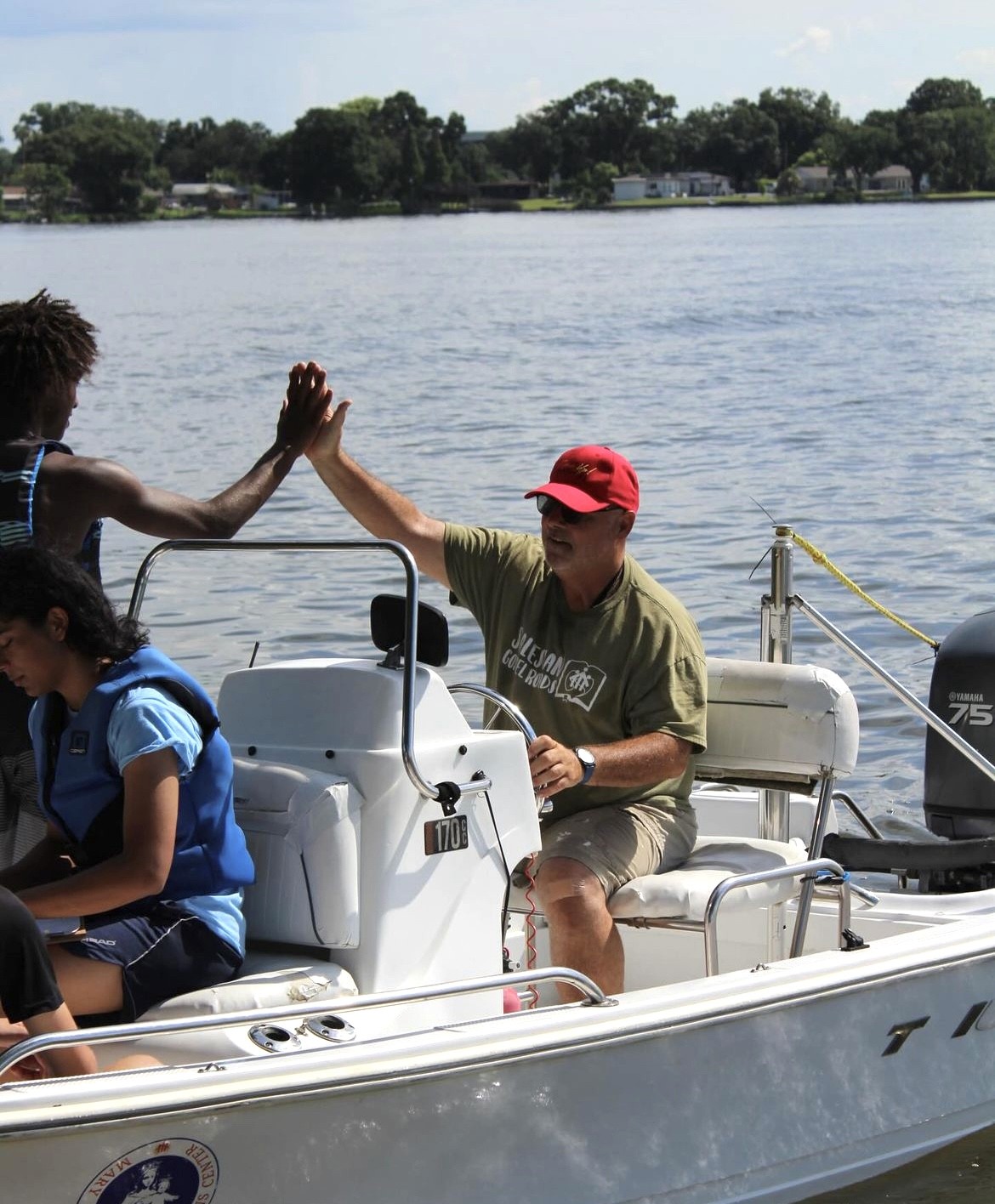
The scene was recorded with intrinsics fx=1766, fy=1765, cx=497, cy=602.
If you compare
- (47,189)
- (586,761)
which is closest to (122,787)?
(586,761)

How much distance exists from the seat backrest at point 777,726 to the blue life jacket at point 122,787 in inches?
65.8

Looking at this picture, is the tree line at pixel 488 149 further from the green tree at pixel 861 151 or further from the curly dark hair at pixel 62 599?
the curly dark hair at pixel 62 599

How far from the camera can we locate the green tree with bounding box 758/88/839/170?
14750 centimetres

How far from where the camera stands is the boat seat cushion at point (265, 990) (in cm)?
349

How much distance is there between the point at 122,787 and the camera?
345cm

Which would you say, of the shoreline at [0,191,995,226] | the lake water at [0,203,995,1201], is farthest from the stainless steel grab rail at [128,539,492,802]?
the shoreline at [0,191,995,226]

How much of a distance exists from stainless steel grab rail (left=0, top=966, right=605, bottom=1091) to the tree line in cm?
11808

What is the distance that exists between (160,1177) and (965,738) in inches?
121

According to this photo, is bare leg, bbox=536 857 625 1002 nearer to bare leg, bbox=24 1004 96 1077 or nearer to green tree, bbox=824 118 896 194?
bare leg, bbox=24 1004 96 1077

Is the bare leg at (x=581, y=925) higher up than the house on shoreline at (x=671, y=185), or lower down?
lower down

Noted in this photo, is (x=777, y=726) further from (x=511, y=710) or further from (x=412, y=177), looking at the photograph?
(x=412, y=177)

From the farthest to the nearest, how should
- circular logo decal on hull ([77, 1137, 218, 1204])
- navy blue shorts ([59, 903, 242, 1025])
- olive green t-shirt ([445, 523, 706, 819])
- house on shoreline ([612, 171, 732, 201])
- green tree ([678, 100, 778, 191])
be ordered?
green tree ([678, 100, 778, 191]), house on shoreline ([612, 171, 732, 201]), olive green t-shirt ([445, 523, 706, 819]), navy blue shorts ([59, 903, 242, 1025]), circular logo decal on hull ([77, 1137, 218, 1204])

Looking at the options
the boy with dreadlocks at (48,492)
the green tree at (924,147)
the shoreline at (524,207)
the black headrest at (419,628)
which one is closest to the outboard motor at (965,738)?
the black headrest at (419,628)

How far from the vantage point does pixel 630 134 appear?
489ft
